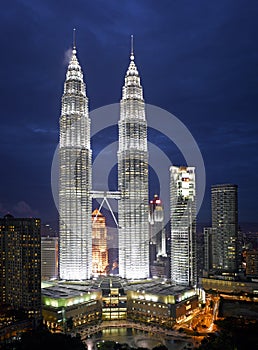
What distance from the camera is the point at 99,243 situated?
45.2 m

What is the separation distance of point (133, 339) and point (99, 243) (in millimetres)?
21622

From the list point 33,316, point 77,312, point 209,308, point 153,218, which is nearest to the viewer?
point 33,316

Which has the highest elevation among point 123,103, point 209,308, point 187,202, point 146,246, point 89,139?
point 123,103

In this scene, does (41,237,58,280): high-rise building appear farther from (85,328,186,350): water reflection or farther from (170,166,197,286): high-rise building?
(85,328,186,350): water reflection

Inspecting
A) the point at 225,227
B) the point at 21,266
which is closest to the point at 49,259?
the point at 225,227

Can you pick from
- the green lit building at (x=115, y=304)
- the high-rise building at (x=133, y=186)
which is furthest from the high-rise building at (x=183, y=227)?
the green lit building at (x=115, y=304)

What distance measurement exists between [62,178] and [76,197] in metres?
1.96

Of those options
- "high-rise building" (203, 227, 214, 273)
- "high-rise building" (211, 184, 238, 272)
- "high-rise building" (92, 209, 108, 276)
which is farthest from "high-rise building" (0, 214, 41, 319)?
"high-rise building" (203, 227, 214, 273)

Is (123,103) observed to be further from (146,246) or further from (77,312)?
(77,312)

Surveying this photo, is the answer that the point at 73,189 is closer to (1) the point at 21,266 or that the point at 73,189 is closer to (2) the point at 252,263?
(1) the point at 21,266

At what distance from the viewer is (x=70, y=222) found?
3522 cm

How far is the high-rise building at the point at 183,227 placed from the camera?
34312mm

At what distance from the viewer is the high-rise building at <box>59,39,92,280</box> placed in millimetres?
35156

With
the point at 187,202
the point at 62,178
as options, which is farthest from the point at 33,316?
the point at 187,202
